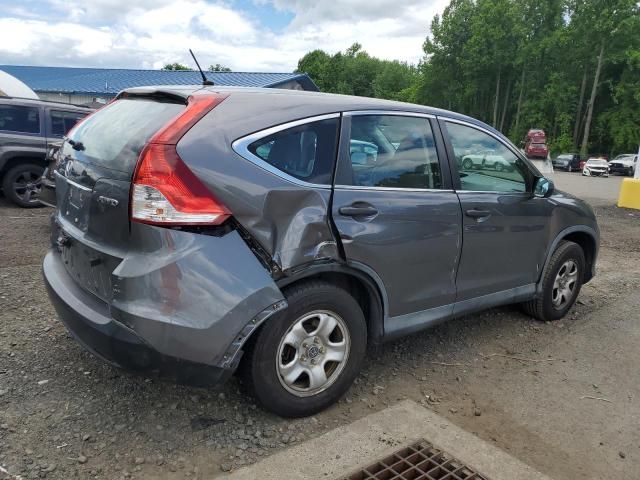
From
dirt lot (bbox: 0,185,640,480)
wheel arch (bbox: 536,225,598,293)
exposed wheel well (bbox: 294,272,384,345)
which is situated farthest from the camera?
wheel arch (bbox: 536,225,598,293)

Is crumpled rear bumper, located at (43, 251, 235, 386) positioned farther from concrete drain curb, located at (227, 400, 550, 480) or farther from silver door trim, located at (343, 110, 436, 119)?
silver door trim, located at (343, 110, 436, 119)

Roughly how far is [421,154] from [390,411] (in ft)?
5.11

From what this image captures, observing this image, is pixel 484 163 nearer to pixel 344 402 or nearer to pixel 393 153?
pixel 393 153

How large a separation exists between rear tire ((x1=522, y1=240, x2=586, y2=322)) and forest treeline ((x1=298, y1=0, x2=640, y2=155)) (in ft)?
148

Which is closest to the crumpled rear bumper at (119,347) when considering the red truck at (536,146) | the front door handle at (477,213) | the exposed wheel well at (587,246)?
the front door handle at (477,213)

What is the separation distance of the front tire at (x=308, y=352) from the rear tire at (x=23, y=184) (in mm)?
7043

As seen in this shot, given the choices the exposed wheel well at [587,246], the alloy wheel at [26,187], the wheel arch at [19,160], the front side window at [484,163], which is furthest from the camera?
the alloy wheel at [26,187]

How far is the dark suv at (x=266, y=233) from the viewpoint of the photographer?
95.7 inches

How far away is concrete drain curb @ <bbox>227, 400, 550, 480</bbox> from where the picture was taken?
8.22 ft

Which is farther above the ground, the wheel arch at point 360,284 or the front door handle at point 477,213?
the front door handle at point 477,213

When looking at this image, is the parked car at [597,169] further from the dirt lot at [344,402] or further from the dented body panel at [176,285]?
the dented body panel at [176,285]

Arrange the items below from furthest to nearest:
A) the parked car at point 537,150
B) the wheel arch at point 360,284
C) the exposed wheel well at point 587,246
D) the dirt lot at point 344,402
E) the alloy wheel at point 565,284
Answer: the parked car at point 537,150
the exposed wheel well at point 587,246
the alloy wheel at point 565,284
the wheel arch at point 360,284
the dirt lot at point 344,402

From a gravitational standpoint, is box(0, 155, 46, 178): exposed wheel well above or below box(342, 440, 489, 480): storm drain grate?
above

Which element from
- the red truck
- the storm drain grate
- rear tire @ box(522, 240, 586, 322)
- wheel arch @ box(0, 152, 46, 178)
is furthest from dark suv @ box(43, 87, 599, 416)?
the red truck
